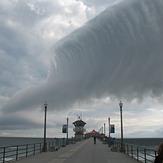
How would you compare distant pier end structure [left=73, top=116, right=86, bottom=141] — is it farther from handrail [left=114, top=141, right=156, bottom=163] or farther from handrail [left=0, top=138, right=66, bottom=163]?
handrail [left=114, top=141, right=156, bottom=163]

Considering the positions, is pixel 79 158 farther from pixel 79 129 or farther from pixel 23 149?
pixel 79 129

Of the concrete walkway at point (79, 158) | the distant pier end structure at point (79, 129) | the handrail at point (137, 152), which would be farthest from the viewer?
the distant pier end structure at point (79, 129)

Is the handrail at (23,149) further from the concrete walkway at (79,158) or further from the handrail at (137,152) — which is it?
the handrail at (137,152)

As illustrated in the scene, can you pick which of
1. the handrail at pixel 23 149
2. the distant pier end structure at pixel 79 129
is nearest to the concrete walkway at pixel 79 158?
the handrail at pixel 23 149

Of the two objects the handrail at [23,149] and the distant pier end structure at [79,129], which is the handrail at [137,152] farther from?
the distant pier end structure at [79,129]

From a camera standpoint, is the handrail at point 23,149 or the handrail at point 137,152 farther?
the handrail at point 23,149

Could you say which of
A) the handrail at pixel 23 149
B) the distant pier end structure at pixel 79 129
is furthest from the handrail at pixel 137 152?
the distant pier end structure at pixel 79 129

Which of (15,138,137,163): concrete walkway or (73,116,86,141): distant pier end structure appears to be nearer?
(15,138,137,163): concrete walkway

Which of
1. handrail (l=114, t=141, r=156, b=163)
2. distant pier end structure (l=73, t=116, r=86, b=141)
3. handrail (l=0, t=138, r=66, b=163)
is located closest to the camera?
handrail (l=114, t=141, r=156, b=163)

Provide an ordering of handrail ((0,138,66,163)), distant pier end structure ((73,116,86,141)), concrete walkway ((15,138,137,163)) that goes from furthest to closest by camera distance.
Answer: distant pier end structure ((73,116,86,141)) < concrete walkway ((15,138,137,163)) < handrail ((0,138,66,163))

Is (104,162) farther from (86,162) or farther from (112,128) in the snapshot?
(112,128)

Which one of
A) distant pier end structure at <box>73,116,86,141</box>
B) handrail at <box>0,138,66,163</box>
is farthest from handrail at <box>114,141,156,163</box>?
distant pier end structure at <box>73,116,86,141</box>

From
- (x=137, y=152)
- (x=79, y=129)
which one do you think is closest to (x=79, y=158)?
(x=137, y=152)

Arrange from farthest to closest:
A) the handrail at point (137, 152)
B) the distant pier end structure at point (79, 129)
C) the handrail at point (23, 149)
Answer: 1. the distant pier end structure at point (79, 129)
2. the handrail at point (23, 149)
3. the handrail at point (137, 152)
